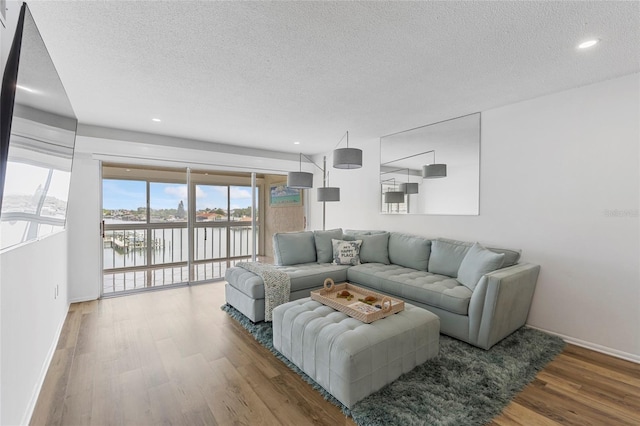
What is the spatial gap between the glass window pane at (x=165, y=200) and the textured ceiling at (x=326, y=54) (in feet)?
7.13

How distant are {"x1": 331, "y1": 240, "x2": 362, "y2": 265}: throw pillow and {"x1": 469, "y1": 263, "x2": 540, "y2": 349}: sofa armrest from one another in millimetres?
1798

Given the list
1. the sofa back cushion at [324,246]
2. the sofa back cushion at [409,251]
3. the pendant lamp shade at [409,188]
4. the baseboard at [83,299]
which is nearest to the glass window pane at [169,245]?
the baseboard at [83,299]

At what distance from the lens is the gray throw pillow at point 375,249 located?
167 inches

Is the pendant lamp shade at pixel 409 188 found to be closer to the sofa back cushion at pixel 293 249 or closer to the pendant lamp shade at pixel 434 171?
the pendant lamp shade at pixel 434 171

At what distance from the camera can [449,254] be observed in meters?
3.46

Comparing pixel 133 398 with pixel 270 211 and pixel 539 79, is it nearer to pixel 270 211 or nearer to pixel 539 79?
pixel 539 79

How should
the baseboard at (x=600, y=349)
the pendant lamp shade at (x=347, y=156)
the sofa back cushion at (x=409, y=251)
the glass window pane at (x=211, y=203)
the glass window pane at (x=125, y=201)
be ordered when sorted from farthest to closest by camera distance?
the glass window pane at (x=211, y=203)
the glass window pane at (x=125, y=201)
the sofa back cushion at (x=409, y=251)
the pendant lamp shade at (x=347, y=156)
the baseboard at (x=600, y=349)

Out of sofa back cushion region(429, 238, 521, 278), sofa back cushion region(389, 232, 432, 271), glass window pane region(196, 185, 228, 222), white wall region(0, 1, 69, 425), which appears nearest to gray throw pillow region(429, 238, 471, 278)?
sofa back cushion region(429, 238, 521, 278)

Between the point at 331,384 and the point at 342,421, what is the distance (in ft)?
0.75

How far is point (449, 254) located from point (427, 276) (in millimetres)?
385

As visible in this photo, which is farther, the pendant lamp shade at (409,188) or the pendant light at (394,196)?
the pendant light at (394,196)

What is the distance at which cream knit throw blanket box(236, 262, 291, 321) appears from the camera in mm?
3156

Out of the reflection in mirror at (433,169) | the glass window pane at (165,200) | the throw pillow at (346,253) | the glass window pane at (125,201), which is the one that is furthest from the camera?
the glass window pane at (165,200)

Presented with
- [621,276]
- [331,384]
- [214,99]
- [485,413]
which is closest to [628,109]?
[621,276]
